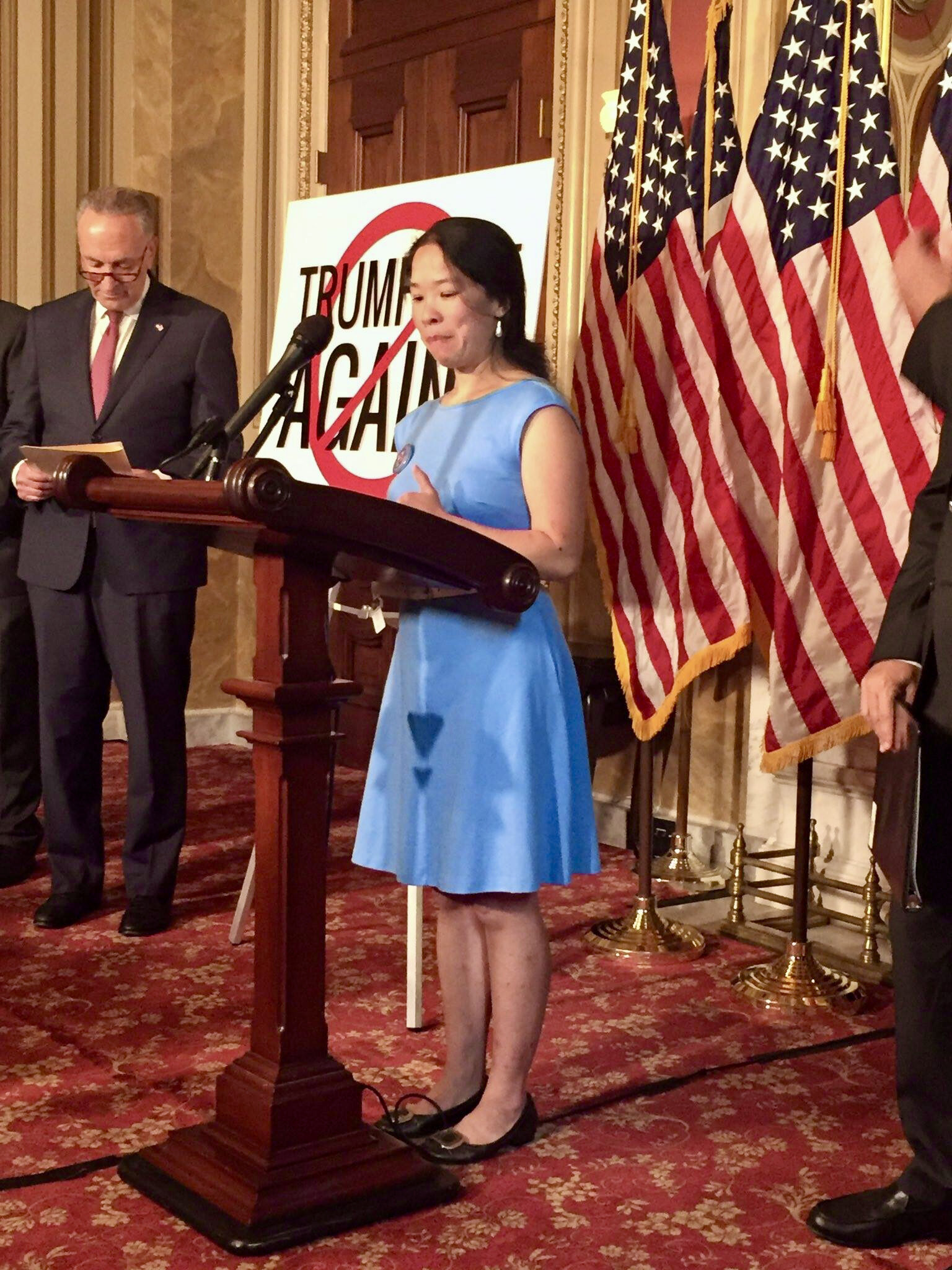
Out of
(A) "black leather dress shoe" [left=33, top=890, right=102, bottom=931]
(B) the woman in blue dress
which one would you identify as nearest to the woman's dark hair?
(B) the woman in blue dress

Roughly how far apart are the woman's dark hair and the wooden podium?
0.51 m

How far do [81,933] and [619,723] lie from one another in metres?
1.79

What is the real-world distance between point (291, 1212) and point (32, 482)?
2.07 metres

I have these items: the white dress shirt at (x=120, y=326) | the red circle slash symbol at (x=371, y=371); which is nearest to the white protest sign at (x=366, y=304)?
the red circle slash symbol at (x=371, y=371)

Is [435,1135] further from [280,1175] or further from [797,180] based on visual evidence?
[797,180]

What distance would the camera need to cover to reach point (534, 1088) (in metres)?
2.88

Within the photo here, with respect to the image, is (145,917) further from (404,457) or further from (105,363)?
(404,457)

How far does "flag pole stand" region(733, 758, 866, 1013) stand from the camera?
136 inches

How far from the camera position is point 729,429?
3816 millimetres

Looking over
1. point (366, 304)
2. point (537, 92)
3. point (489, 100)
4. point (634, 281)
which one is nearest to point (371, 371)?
point (366, 304)

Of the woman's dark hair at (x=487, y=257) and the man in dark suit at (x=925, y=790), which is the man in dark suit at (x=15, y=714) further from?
the man in dark suit at (x=925, y=790)

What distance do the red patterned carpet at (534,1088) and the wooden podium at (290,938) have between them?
0.06 metres

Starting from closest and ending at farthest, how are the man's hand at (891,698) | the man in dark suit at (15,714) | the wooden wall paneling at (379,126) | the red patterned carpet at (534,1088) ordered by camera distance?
the man's hand at (891,698) → the red patterned carpet at (534,1088) → the man in dark suit at (15,714) → the wooden wall paneling at (379,126)

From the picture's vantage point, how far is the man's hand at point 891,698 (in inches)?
83.0
